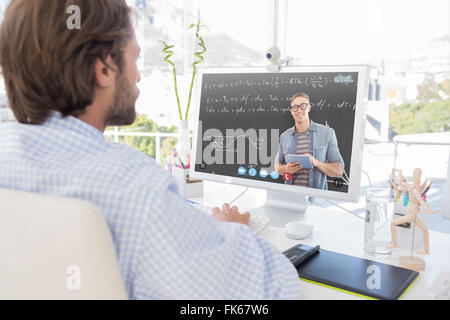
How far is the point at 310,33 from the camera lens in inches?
113

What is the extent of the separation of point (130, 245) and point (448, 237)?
985 mm

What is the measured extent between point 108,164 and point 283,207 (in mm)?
894

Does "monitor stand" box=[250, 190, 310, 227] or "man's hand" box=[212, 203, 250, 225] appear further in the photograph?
"monitor stand" box=[250, 190, 310, 227]

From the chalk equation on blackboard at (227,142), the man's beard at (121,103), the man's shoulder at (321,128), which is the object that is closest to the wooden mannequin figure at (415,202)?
the man's shoulder at (321,128)

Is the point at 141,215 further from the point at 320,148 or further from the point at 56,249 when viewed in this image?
the point at 320,148

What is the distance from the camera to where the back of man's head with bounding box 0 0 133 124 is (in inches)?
26.5

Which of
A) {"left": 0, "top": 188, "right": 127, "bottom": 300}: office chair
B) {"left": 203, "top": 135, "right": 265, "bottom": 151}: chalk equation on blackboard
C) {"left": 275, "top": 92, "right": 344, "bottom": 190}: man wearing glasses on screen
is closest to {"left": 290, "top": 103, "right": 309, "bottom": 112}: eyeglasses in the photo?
{"left": 275, "top": 92, "right": 344, "bottom": 190}: man wearing glasses on screen

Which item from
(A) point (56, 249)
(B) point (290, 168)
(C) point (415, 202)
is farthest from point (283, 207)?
(A) point (56, 249)

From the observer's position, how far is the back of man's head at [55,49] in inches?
26.5

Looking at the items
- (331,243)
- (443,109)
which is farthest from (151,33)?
(331,243)

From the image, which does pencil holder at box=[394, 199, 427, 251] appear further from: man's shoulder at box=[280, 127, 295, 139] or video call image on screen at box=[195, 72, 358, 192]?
man's shoulder at box=[280, 127, 295, 139]

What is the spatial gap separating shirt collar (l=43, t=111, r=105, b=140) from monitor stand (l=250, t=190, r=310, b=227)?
29.7 inches

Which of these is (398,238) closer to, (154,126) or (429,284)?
(429,284)

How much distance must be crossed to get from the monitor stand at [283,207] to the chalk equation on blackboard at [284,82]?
394 millimetres
